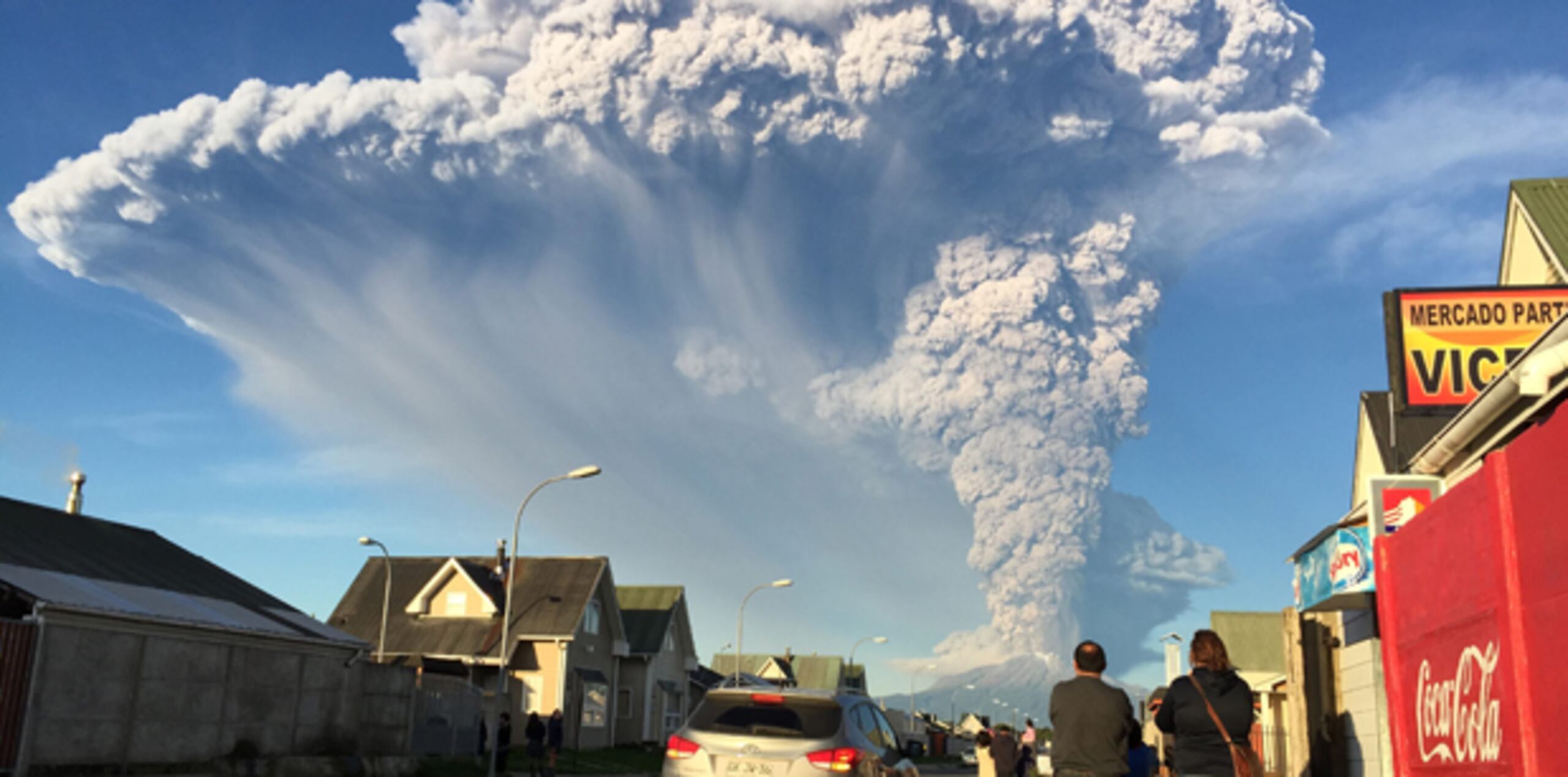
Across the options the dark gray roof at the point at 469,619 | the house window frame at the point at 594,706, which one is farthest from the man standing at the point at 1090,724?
the house window frame at the point at 594,706

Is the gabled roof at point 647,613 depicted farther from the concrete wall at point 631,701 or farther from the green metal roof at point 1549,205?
the green metal roof at point 1549,205

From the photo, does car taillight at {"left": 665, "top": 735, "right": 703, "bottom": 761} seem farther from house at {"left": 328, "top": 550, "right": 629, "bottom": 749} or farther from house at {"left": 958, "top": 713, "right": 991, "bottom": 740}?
house at {"left": 958, "top": 713, "right": 991, "bottom": 740}

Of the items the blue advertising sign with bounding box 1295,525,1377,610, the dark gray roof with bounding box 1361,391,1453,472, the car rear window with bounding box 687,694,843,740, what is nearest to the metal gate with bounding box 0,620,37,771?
the car rear window with bounding box 687,694,843,740

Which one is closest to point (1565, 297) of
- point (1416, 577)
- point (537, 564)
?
point (1416, 577)

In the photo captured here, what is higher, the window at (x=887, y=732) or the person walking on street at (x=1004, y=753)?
the window at (x=887, y=732)

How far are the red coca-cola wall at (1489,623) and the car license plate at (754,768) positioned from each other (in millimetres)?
4818

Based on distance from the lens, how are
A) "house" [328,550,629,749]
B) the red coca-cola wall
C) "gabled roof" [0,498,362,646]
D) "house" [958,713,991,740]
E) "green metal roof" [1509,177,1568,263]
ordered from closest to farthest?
1. the red coca-cola wall
2. "gabled roof" [0,498,362,646]
3. "green metal roof" [1509,177,1568,263]
4. "house" [328,550,629,749]
5. "house" [958,713,991,740]

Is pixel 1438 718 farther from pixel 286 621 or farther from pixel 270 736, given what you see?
pixel 286 621

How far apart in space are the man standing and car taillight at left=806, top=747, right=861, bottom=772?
297 centimetres

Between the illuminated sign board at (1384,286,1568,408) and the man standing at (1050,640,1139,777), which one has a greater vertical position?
the illuminated sign board at (1384,286,1568,408)

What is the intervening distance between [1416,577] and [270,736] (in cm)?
1980

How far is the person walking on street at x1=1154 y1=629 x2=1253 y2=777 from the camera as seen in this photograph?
7121 mm

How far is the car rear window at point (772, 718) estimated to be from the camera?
1059cm

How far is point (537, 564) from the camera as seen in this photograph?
4791 centimetres
